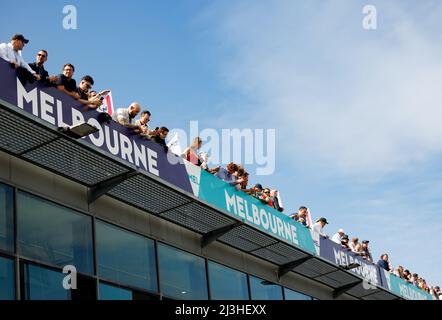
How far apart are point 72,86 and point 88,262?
3.21m

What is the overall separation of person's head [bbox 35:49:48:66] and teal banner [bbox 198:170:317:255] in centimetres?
463

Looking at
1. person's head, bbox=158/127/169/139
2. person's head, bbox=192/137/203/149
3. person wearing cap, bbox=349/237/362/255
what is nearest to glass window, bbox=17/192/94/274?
person's head, bbox=158/127/169/139

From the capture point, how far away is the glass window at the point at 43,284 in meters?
12.8

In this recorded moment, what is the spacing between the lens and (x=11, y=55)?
13.0m

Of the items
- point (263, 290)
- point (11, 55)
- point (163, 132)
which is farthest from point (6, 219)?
point (263, 290)

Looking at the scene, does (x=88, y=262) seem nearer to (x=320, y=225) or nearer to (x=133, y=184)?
(x=133, y=184)

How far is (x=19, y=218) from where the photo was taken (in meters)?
13.2

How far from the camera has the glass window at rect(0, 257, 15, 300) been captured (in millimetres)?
12320

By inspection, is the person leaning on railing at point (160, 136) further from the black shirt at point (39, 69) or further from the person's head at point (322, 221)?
the person's head at point (322, 221)

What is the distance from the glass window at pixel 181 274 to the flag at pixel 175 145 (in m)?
2.10
